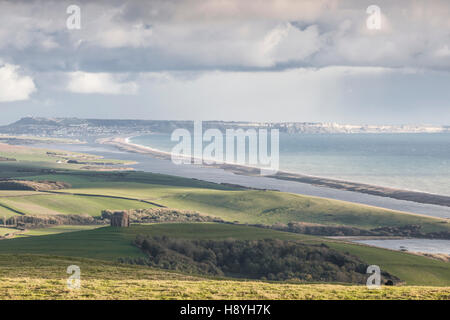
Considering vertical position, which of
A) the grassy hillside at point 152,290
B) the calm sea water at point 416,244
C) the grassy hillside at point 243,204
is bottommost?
the calm sea water at point 416,244

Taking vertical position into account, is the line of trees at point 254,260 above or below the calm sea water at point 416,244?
above

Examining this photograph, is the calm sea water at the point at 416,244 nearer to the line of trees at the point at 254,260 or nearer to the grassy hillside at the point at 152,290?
the line of trees at the point at 254,260

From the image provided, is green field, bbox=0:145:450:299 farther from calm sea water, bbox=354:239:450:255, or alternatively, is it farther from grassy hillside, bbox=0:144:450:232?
calm sea water, bbox=354:239:450:255

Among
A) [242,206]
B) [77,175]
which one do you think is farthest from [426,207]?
[77,175]

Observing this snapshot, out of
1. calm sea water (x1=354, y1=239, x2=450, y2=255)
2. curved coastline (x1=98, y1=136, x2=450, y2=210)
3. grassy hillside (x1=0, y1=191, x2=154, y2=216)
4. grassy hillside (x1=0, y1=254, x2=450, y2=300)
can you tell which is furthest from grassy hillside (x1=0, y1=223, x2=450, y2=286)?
curved coastline (x1=98, y1=136, x2=450, y2=210)

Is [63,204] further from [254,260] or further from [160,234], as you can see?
[254,260]

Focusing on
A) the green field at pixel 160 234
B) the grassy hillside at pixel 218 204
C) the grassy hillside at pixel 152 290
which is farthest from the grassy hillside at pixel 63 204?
the grassy hillside at pixel 152 290

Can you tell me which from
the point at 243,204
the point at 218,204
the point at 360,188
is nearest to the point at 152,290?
the point at 243,204

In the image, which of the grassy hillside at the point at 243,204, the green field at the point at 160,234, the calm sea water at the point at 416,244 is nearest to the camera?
the green field at the point at 160,234
